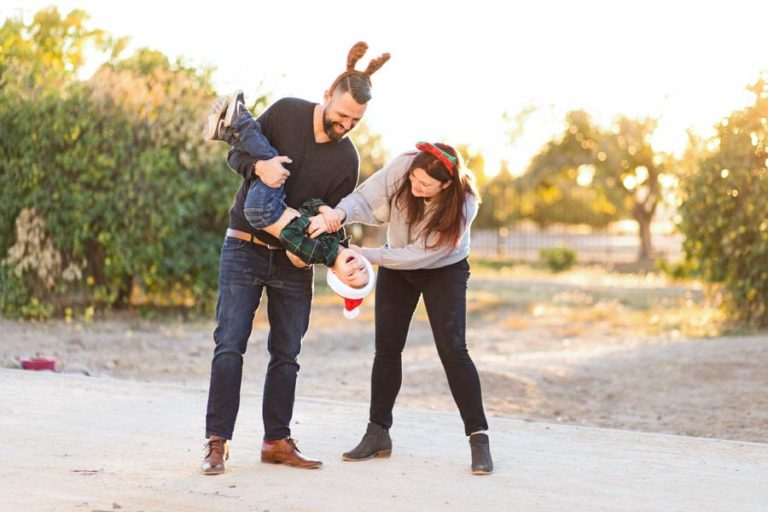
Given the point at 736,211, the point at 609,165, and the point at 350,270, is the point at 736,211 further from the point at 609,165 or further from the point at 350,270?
the point at 609,165

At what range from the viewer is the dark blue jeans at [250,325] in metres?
5.31

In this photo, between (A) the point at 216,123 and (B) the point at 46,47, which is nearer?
(A) the point at 216,123

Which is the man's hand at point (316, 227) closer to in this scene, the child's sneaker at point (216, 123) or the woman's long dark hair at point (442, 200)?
the woman's long dark hair at point (442, 200)

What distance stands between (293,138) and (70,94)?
821 centimetres

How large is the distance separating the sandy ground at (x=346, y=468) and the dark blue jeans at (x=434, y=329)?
0.97 feet

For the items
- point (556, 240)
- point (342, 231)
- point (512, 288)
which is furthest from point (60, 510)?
point (556, 240)

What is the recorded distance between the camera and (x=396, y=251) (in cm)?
542

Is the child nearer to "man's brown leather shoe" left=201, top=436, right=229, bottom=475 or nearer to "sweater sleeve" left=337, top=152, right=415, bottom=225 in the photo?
"sweater sleeve" left=337, top=152, right=415, bottom=225

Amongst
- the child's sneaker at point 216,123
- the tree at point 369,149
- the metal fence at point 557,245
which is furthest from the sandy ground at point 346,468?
the metal fence at point 557,245

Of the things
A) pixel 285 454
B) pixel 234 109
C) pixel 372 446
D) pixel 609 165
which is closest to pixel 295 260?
pixel 234 109

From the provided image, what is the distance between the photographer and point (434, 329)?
217 inches

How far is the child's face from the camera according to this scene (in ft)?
17.2

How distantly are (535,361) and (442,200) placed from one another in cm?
582

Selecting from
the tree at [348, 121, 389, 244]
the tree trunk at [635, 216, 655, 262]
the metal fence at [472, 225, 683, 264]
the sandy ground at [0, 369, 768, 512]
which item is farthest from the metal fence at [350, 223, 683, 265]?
the sandy ground at [0, 369, 768, 512]
